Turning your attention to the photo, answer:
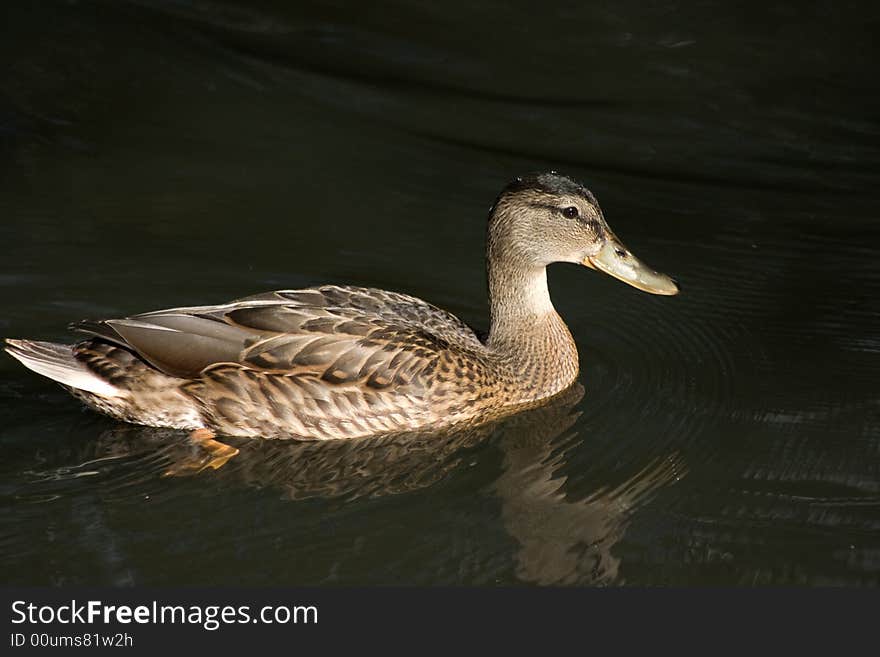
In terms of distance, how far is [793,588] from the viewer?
5980mm

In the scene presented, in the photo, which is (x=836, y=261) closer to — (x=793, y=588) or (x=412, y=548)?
(x=793, y=588)

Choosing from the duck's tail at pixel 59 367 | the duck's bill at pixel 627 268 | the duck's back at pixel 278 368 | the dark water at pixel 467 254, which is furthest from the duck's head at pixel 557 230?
the duck's tail at pixel 59 367

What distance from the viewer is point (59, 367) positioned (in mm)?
7230

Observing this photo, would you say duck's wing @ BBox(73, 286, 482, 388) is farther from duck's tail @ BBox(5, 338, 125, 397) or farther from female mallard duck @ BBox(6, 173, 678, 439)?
duck's tail @ BBox(5, 338, 125, 397)

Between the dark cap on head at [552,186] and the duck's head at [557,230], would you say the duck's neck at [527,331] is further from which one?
the dark cap on head at [552,186]

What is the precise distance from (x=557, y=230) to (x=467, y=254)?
143 centimetres

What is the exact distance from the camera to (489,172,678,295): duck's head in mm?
7742

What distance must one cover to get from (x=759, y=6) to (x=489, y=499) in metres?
7.41

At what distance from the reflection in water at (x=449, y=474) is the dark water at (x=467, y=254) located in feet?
0.07

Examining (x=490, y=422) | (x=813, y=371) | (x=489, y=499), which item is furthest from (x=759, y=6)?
(x=489, y=499)

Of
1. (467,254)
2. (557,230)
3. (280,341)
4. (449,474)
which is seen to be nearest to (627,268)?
(557,230)

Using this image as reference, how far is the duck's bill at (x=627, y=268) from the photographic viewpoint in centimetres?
792

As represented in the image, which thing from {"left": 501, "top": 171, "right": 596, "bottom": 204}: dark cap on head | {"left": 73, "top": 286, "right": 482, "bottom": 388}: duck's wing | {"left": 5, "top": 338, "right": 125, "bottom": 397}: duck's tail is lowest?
{"left": 5, "top": 338, "right": 125, "bottom": 397}: duck's tail

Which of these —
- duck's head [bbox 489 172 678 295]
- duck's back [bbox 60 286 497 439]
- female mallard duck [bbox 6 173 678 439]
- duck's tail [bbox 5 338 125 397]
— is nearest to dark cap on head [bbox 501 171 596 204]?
duck's head [bbox 489 172 678 295]
